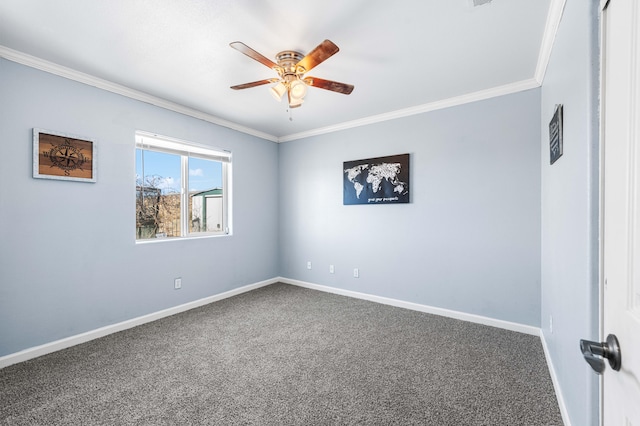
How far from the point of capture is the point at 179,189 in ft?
12.2

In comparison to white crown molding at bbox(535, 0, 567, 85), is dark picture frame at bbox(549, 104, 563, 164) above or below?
below

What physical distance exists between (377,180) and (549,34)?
2.18 metres

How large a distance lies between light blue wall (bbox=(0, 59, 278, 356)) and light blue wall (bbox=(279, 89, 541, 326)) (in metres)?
1.76

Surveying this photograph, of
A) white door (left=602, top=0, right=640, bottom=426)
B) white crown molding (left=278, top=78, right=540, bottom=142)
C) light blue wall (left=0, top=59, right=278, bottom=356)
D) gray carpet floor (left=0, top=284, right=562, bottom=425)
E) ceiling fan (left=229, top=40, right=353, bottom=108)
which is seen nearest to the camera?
white door (left=602, top=0, right=640, bottom=426)

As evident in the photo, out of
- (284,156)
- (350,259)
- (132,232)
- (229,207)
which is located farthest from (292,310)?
(284,156)

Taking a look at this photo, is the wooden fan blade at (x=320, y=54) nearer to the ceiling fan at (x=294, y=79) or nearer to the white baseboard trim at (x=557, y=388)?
the ceiling fan at (x=294, y=79)

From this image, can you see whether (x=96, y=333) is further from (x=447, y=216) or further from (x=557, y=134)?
(x=557, y=134)

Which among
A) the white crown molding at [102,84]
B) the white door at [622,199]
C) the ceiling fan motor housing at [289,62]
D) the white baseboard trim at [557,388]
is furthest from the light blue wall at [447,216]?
the white door at [622,199]

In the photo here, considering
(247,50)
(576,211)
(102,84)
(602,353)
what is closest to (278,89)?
(247,50)

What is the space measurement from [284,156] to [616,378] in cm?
462

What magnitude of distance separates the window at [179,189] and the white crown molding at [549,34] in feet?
12.1

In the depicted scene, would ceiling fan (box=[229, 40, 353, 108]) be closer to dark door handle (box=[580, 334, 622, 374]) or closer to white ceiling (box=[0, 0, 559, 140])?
white ceiling (box=[0, 0, 559, 140])

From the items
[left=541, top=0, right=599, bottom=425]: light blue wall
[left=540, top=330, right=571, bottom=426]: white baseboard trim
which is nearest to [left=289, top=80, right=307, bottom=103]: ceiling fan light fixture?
[left=541, top=0, right=599, bottom=425]: light blue wall

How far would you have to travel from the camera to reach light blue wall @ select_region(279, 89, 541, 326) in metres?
2.91
